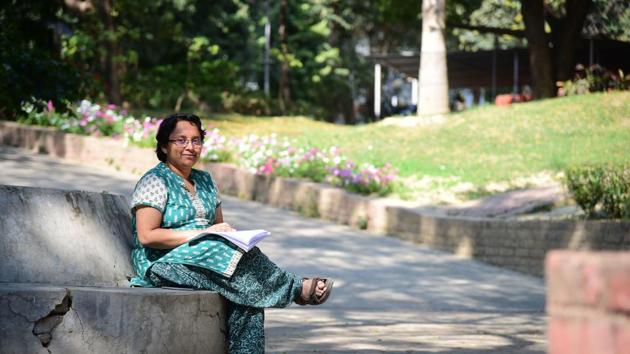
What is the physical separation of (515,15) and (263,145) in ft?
103

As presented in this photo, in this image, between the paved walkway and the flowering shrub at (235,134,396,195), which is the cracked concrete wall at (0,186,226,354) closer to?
the paved walkway

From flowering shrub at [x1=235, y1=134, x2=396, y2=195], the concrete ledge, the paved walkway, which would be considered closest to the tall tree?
flowering shrub at [x1=235, y1=134, x2=396, y2=195]

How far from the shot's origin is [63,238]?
18.0ft

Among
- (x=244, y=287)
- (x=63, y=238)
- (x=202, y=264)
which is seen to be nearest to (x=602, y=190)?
(x=244, y=287)

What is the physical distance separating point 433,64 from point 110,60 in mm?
7444

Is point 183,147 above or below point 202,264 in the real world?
above

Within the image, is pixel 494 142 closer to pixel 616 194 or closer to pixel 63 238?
pixel 616 194

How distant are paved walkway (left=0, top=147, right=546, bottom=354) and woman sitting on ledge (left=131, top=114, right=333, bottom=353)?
1.14 m

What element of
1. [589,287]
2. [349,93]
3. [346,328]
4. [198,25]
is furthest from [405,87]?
[589,287]

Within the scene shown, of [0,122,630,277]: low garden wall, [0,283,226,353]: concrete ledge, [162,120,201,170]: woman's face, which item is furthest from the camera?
[0,122,630,277]: low garden wall

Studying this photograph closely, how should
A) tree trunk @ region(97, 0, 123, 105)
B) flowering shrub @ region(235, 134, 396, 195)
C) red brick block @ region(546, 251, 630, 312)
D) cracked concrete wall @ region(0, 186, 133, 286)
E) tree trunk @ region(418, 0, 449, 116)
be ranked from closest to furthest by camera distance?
1. red brick block @ region(546, 251, 630, 312)
2. cracked concrete wall @ region(0, 186, 133, 286)
3. flowering shrub @ region(235, 134, 396, 195)
4. tree trunk @ region(418, 0, 449, 116)
5. tree trunk @ region(97, 0, 123, 105)

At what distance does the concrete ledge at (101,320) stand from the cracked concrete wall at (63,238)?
1.41ft

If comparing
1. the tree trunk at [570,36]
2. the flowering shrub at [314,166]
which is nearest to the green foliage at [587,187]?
the flowering shrub at [314,166]

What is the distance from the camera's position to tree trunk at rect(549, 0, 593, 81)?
27.7 m
